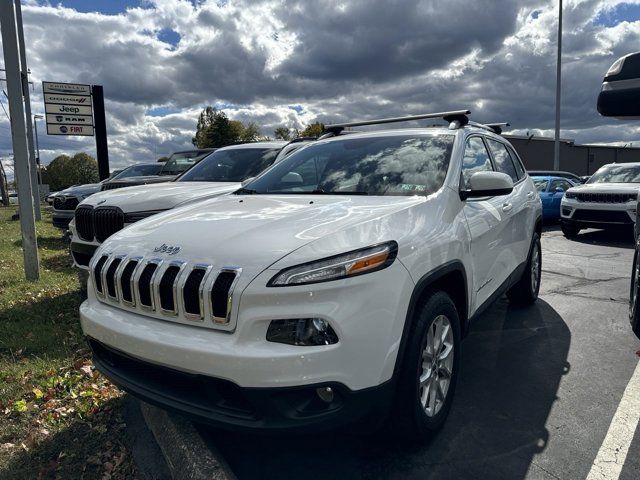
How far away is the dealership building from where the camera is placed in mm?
44875

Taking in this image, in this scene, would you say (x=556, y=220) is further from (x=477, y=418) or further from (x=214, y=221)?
(x=214, y=221)

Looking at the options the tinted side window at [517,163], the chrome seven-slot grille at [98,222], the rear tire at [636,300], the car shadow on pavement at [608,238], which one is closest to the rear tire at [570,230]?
the car shadow on pavement at [608,238]

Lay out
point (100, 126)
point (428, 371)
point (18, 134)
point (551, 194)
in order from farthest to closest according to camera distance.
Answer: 1. point (551, 194)
2. point (100, 126)
3. point (18, 134)
4. point (428, 371)

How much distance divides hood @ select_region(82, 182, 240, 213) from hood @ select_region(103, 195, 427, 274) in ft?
6.42

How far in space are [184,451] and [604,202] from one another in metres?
10.2

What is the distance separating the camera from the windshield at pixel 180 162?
375 inches

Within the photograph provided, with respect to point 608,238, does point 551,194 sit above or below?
above

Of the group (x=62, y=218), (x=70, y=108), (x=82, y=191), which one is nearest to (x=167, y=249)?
(x=62, y=218)

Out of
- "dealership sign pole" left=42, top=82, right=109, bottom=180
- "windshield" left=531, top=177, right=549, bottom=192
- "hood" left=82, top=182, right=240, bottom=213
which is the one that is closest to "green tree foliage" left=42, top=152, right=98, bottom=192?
"dealership sign pole" left=42, top=82, right=109, bottom=180

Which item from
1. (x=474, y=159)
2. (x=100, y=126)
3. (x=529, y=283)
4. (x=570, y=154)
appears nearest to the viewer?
(x=474, y=159)

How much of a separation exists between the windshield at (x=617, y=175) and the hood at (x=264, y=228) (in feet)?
33.4

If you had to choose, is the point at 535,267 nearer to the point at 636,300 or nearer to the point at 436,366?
the point at 636,300

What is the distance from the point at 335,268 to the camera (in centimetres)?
213

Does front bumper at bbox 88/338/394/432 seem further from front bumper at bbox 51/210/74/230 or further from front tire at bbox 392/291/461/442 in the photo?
front bumper at bbox 51/210/74/230
